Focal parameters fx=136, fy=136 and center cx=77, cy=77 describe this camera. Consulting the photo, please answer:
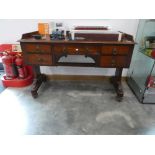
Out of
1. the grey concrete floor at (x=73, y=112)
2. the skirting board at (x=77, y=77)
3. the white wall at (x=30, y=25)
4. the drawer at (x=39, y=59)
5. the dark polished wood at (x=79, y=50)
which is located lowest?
the grey concrete floor at (x=73, y=112)

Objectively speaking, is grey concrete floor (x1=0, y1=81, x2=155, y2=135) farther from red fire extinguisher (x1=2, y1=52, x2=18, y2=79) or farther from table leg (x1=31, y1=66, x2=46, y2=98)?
red fire extinguisher (x1=2, y1=52, x2=18, y2=79)

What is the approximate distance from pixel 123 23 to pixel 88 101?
1.20 meters

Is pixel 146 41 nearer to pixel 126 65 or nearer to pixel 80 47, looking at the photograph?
pixel 126 65

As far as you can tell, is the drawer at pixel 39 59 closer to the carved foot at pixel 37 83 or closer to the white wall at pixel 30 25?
the carved foot at pixel 37 83

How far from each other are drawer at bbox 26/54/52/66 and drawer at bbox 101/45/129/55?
65 centimetres

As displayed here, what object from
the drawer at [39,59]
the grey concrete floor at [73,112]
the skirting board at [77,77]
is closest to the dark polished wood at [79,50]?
the drawer at [39,59]

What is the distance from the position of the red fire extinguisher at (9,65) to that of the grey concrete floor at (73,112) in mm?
214

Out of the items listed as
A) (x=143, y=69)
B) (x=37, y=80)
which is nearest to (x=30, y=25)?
(x=37, y=80)

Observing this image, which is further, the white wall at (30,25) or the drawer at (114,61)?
the white wall at (30,25)

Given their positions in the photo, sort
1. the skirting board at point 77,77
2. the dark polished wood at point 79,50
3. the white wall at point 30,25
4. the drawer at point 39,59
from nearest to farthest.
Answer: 1. the dark polished wood at point 79,50
2. the drawer at point 39,59
3. the white wall at point 30,25
4. the skirting board at point 77,77

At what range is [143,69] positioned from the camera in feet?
→ 6.88

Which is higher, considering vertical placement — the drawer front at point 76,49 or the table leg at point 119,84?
the drawer front at point 76,49


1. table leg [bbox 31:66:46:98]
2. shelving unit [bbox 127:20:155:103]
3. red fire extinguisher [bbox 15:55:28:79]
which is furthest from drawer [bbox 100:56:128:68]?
red fire extinguisher [bbox 15:55:28:79]

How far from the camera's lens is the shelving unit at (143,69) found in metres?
1.79
